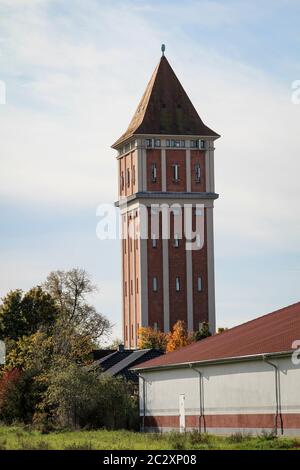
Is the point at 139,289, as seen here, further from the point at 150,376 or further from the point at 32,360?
the point at 150,376

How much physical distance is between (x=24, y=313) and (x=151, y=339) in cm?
2272

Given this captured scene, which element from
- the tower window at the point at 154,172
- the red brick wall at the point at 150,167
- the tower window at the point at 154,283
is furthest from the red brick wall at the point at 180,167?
the tower window at the point at 154,283

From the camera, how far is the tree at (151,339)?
111 meters

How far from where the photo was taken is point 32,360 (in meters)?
74.2

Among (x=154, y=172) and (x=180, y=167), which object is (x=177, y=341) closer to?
(x=154, y=172)

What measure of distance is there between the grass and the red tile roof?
383 cm

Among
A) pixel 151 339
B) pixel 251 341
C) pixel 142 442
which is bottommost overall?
pixel 142 442

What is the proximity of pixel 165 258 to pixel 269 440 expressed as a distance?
89487 mm

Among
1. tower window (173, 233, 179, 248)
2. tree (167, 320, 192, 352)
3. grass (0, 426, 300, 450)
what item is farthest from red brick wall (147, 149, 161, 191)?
grass (0, 426, 300, 450)

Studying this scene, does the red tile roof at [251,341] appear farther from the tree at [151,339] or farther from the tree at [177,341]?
the tree at [151,339]

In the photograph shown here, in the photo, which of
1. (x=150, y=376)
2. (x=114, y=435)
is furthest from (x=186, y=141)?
(x=114, y=435)

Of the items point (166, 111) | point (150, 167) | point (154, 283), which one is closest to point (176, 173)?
point (150, 167)

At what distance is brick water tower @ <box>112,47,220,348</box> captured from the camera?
133375mm

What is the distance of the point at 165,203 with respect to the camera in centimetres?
13462
